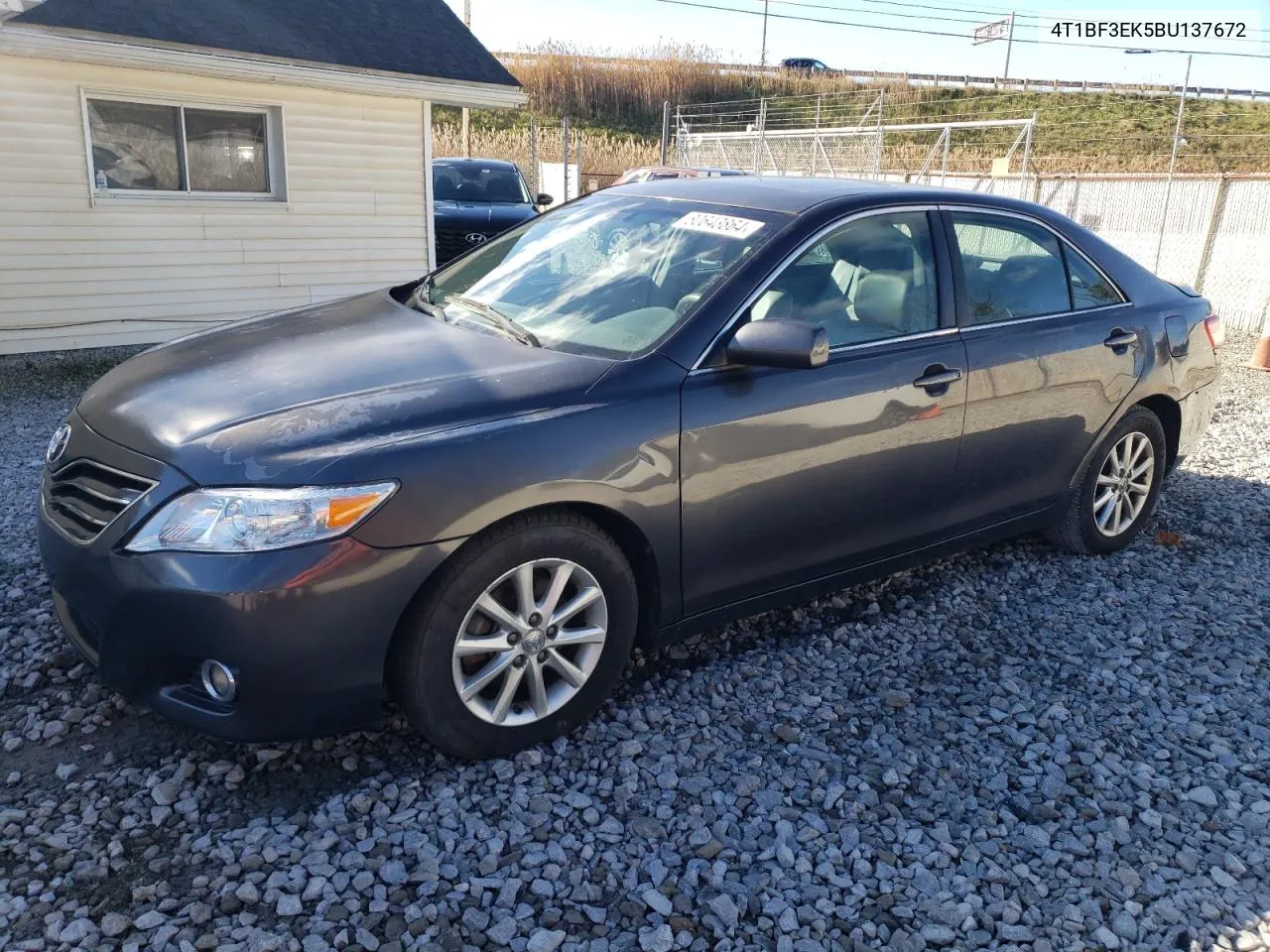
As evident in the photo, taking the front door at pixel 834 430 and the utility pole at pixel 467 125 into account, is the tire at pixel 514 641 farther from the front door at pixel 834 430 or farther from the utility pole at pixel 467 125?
the utility pole at pixel 467 125

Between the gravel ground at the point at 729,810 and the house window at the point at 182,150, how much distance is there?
5975mm

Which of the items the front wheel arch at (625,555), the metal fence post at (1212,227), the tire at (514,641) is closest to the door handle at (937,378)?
the front wheel arch at (625,555)

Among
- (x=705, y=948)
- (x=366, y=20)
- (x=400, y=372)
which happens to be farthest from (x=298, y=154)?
(x=705, y=948)

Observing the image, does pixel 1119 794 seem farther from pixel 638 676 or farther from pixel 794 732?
pixel 638 676

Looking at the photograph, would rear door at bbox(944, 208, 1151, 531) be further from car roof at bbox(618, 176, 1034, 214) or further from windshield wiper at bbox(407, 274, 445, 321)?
windshield wiper at bbox(407, 274, 445, 321)

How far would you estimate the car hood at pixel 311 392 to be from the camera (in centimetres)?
267

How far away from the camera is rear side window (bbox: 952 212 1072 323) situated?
4.00 metres

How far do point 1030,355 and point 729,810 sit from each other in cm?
232

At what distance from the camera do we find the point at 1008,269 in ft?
13.8

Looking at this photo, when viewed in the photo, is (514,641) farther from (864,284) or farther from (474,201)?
(474,201)

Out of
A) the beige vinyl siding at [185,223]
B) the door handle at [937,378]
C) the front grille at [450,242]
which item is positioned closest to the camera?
the door handle at [937,378]

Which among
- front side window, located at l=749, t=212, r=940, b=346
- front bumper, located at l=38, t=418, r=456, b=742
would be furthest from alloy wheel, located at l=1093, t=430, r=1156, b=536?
front bumper, located at l=38, t=418, r=456, b=742

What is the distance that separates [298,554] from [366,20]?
9.22 m

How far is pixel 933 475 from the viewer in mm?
3832
